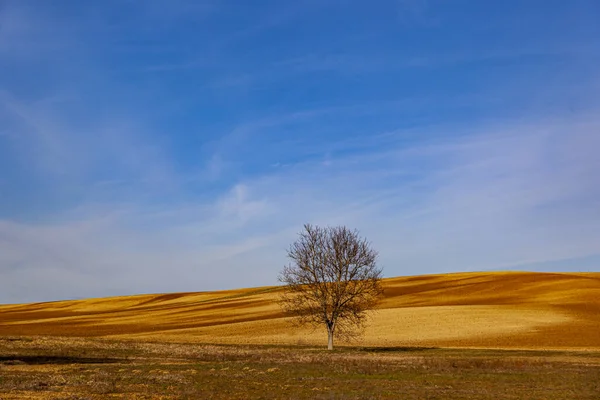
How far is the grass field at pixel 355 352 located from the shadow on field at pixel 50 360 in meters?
0.08

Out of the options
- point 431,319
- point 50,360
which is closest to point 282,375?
point 50,360

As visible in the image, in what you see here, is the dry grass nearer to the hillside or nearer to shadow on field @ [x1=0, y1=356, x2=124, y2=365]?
shadow on field @ [x1=0, y1=356, x2=124, y2=365]

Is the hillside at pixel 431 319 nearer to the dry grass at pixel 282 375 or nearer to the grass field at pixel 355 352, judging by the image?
the grass field at pixel 355 352

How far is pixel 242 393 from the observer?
72.6 ft

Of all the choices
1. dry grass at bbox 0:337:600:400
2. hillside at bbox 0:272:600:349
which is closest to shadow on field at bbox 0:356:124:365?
dry grass at bbox 0:337:600:400

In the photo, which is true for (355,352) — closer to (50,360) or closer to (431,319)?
(50,360)

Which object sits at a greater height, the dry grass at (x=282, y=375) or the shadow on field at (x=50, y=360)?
the shadow on field at (x=50, y=360)

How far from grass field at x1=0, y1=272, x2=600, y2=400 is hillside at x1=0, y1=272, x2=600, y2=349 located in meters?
0.19

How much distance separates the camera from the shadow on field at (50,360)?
1422 inches

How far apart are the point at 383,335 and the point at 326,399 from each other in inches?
1592

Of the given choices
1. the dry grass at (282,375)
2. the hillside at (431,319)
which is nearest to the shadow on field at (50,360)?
the dry grass at (282,375)

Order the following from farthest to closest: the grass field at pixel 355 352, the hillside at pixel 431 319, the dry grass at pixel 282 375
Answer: the hillside at pixel 431 319 < the grass field at pixel 355 352 < the dry grass at pixel 282 375

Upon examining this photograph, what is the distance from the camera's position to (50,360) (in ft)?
124

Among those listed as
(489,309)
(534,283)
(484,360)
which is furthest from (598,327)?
(534,283)
